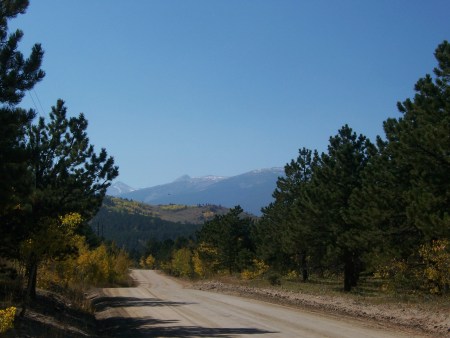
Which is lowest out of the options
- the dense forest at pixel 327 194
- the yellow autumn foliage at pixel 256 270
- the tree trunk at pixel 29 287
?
the yellow autumn foliage at pixel 256 270

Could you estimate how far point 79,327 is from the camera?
54.0 ft

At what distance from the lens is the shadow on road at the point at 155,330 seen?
A: 14.9 metres

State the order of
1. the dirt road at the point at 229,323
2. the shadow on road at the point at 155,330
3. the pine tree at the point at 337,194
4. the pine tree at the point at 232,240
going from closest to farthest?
1. the dirt road at the point at 229,323
2. the shadow on road at the point at 155,330
3. the pine tree at the point at 337,194
4. the pine tree at the point at 232,240

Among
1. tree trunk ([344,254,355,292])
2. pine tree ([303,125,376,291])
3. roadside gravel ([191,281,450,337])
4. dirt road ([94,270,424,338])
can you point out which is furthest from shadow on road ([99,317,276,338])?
tree trunk ([344,254,355,292])

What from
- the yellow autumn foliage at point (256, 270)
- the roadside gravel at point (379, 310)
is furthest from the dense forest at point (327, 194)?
the yellow autumn foliage at point (256, 270)

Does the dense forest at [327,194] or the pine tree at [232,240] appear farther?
the pine tree at [232,240]

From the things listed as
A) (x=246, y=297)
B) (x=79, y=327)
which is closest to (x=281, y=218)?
(x=246, y=297)

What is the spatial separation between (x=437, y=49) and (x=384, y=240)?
9368 millimetres

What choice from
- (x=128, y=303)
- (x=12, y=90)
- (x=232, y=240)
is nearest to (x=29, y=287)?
(x=12, y=90)

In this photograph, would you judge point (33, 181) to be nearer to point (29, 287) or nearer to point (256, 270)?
point (29, 287)

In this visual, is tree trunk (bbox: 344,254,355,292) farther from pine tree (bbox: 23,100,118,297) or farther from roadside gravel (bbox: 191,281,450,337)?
pine tree (bbox: 23,100,118,297)

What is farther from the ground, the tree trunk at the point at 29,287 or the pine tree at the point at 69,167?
the pine tree at the point at 69,167

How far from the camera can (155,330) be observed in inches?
636

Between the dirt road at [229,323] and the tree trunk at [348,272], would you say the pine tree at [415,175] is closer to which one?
the dirt road at [229,323]
